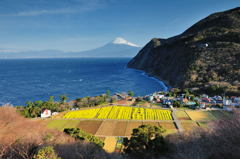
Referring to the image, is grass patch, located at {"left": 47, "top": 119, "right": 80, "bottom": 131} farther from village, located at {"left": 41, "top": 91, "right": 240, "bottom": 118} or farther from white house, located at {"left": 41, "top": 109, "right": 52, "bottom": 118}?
village, located at {"left": 41, "top": 91, "right": 240, "bottom": 118}

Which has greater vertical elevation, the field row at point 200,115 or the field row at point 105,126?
the field row at point 200,115

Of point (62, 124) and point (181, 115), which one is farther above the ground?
point (181, 115)

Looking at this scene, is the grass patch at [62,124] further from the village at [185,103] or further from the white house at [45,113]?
the village at [185,103]

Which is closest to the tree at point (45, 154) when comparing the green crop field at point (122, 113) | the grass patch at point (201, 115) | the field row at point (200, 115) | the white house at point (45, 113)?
the green crop field at point (122, 113)

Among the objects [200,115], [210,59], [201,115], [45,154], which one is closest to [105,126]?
[45,154]

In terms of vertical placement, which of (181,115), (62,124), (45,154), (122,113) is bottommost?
(62,124)

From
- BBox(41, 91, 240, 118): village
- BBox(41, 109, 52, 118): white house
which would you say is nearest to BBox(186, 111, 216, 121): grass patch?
BBox(41, 91, 240, 118): village

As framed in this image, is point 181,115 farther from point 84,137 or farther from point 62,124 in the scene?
point 62,124

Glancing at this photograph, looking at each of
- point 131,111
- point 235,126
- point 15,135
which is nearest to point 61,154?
point 15,135
